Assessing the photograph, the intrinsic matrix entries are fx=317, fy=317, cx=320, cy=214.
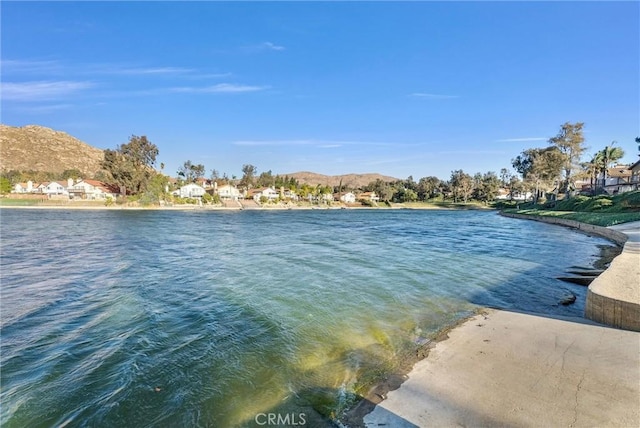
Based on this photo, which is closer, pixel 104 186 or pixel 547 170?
pixel 547 170

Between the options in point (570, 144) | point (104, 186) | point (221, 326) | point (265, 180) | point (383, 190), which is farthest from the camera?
point (265, 180)

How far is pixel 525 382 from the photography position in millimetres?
4797

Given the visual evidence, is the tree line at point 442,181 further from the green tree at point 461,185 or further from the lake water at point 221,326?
the lake water at point 221,326

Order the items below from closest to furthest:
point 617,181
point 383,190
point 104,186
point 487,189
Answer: point 617,181
point 104,186
point 487,189
point 383,190

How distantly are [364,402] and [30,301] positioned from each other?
10.3m

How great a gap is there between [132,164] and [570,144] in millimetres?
91822

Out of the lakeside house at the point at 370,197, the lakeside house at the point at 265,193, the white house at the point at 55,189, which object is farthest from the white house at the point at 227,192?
the lakeside house at the point at 370,197

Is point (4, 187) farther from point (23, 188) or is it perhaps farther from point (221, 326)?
point (221, 326)

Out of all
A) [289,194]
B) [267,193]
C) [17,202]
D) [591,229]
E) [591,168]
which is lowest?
[591,229]

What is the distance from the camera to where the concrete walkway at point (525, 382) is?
4.00m

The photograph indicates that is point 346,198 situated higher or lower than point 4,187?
lower

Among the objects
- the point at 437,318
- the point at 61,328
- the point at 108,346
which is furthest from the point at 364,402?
the point at 61,328

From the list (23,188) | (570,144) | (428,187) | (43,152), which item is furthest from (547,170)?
(43,152)

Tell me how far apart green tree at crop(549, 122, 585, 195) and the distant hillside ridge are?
140 m
